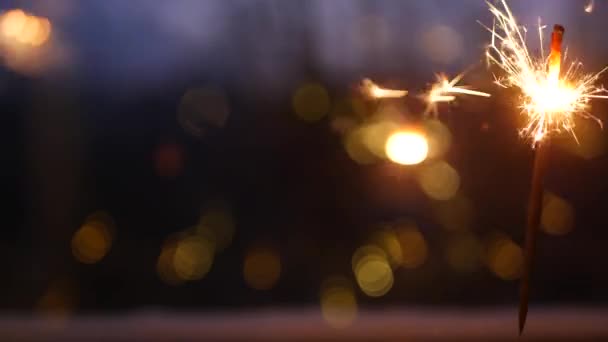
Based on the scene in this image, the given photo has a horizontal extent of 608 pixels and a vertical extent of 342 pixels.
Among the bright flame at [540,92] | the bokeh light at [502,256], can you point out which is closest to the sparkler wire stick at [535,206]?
Result: the bright flame at [540,92]

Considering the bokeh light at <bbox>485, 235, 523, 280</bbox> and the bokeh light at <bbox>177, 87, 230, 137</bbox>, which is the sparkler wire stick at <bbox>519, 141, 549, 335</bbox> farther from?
the bokeh light at <bbox>177, 87, 230, 137</bbox>

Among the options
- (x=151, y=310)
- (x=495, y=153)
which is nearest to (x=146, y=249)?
(x=151, y=310)

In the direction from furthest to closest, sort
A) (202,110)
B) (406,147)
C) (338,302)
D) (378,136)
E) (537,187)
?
1. (202,110)
2. (378,136)
3. (338,302)
4. (406,147)
5. (537,187)

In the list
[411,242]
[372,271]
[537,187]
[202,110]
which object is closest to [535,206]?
[537,187]

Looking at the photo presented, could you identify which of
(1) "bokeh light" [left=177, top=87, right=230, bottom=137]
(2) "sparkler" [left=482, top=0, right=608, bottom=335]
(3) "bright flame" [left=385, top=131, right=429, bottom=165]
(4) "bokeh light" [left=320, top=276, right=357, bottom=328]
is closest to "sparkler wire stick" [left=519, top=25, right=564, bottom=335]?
(2) "sparkler" [left=482, top=0, right=608, bottom=335]

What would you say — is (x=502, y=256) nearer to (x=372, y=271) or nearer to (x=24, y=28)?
(x=372, y=271)

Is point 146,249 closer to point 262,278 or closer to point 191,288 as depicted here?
point 191,288
